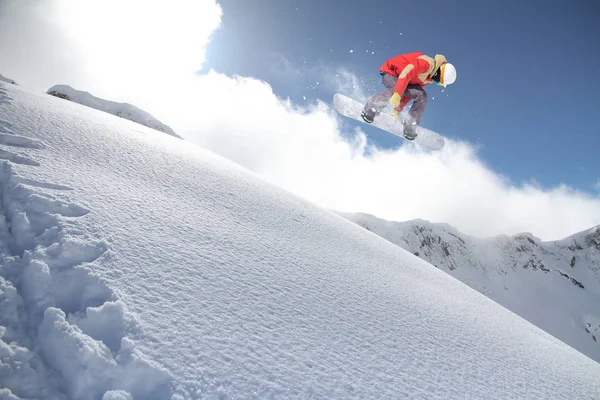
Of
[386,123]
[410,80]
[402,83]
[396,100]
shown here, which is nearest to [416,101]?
[410,80]

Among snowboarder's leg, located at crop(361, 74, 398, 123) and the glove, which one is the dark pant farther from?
the glove

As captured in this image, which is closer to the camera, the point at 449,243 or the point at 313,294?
the point at 313,294

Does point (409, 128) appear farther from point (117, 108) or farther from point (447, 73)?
point (117, 108)

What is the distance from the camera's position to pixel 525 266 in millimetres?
105375

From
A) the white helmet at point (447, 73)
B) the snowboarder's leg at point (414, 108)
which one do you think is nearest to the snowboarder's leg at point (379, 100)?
the snowboarder's leg at point (414, 108)

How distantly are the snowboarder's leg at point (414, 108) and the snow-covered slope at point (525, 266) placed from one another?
88.8 metres

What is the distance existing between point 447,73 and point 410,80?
61 centimetres

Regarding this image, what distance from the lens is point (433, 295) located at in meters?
3.24

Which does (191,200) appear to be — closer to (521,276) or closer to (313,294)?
(313,294)

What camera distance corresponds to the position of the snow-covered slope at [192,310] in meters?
1.09

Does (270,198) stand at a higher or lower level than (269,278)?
higher

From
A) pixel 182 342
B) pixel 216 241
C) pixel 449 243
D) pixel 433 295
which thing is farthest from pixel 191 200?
pixel 449 243

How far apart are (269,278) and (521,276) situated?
129 m

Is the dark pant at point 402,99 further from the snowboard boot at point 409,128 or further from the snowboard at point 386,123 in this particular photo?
the snowboard at point 386,123
